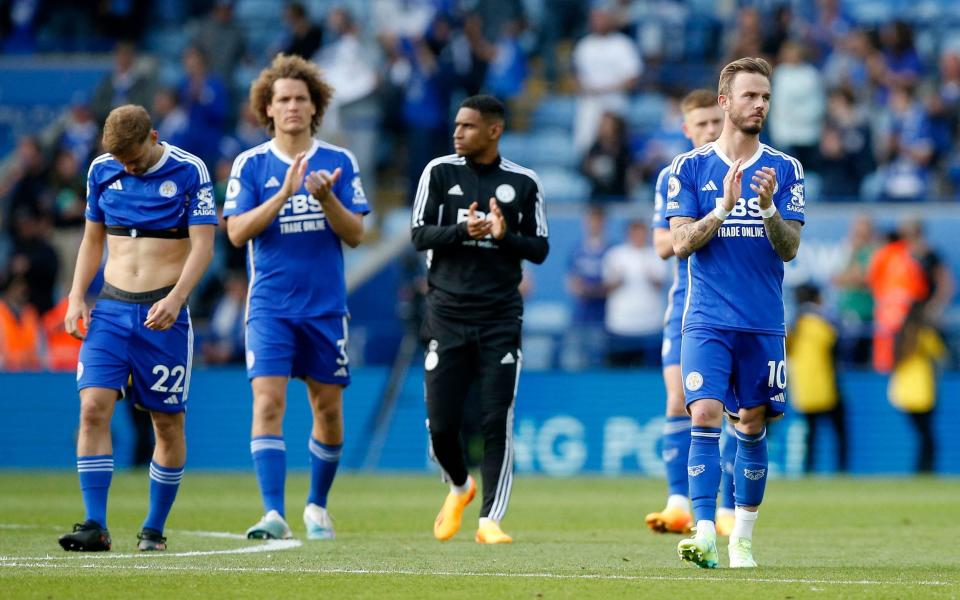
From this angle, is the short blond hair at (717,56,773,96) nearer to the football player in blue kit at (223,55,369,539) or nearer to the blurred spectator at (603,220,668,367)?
the football player in blue kit at (223,55,369,539)

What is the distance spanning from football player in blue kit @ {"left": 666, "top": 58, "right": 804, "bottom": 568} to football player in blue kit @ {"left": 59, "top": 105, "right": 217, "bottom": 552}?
9.12ft

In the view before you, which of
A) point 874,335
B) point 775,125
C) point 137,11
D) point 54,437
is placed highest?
Result: point 137,11

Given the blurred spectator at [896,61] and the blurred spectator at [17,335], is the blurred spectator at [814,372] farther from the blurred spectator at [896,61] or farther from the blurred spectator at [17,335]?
the blurred spectator at [17,335]

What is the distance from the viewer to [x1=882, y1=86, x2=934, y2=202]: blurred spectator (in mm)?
21469

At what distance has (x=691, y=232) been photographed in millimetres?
7871

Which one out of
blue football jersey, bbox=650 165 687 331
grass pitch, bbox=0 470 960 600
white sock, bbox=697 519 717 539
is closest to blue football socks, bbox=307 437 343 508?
grass pitch, bbox=0 470 960 600

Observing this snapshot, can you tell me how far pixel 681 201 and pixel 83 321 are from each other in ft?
11.2

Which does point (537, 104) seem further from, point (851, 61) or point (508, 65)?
point (851, 61)

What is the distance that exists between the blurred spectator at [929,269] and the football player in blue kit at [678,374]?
922 cm

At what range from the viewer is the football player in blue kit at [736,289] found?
789 cm

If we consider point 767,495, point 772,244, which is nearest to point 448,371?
point 772,244

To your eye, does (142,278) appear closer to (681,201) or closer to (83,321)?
(83,321)

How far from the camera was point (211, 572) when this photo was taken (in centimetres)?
755

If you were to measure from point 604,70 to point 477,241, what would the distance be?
13946 mm
